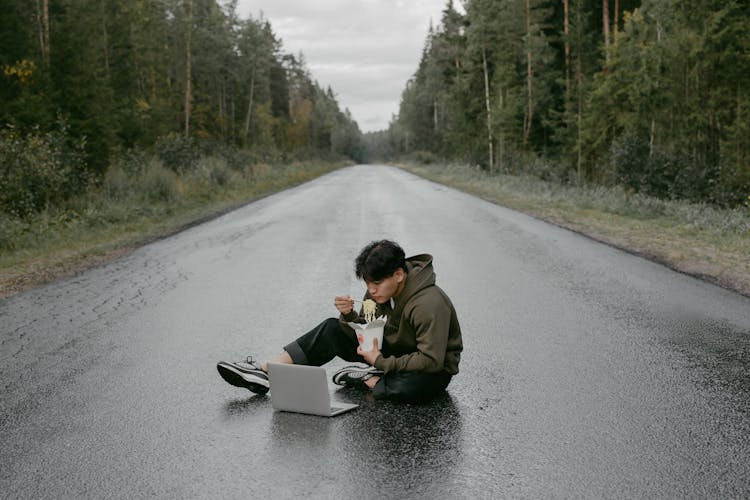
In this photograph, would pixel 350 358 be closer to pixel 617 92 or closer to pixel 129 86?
pixel 617 92

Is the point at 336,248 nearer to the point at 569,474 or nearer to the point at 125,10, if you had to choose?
the point at 569,474

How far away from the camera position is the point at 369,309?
5043mm

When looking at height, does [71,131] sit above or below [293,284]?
above

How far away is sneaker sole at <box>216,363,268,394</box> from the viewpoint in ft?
17.0

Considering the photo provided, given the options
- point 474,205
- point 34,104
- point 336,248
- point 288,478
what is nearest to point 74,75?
point 34,104

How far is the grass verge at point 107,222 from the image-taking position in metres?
11.8

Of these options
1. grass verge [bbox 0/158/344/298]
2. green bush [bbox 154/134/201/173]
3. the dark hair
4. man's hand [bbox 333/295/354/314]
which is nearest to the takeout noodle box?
man's hand [bbox 333/295/354/314]

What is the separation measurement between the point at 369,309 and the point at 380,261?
41 centimetres

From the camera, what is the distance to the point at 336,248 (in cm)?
1332

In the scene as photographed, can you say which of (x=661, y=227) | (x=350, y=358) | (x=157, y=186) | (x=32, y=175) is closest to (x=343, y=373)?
(x=350, y=358)

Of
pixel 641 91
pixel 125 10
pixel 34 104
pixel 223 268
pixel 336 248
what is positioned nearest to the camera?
pixel 223 268

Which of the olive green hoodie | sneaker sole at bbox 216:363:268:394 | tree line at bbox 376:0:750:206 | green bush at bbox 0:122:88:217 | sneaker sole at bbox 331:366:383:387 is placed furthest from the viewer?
tree line at bbox 376:0:750:206

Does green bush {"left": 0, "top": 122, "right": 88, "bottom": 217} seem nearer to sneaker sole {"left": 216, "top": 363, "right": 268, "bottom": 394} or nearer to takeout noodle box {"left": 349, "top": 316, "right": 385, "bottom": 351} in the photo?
sneaker sole {"left": 216, "top": 363, "right": 268, "bottom": 394}

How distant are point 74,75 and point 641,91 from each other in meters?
21.2
